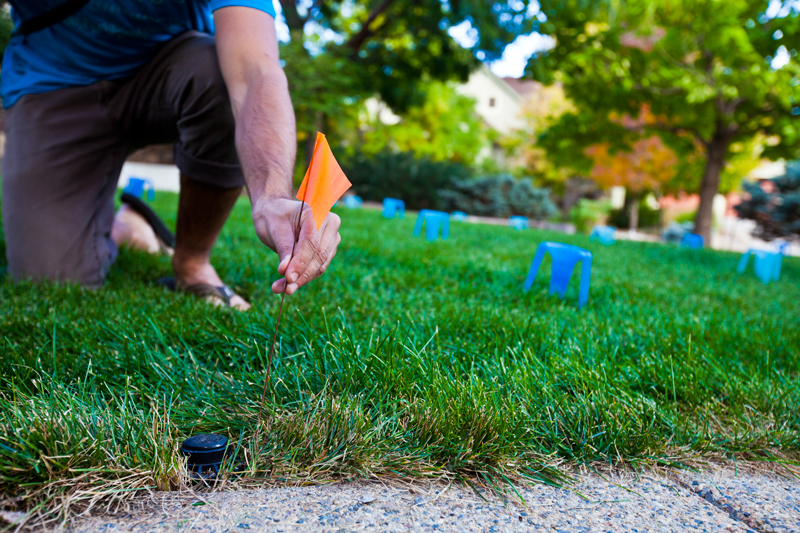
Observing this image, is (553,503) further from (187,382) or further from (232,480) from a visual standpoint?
(187,382)

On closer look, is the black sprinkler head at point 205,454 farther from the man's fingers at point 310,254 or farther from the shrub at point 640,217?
the shrub at point 640,217

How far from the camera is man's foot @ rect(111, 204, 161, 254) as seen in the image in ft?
11.0

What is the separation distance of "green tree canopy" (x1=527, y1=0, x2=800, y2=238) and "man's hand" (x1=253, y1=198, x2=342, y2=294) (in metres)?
9.99

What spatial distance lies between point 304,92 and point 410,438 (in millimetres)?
11407

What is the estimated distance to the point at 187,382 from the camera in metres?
1.43

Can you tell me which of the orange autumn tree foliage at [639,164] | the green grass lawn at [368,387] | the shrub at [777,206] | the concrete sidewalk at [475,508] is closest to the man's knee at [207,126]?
the green grass lawn at [368,387]

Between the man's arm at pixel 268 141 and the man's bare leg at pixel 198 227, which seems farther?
the man's bare leg at pixel 198 227

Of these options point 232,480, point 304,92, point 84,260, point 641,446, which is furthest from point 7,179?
point 304,92

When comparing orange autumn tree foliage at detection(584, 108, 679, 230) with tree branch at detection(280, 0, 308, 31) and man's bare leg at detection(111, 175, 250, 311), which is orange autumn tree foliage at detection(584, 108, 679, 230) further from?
man's bare leg at detection(111, 175, 250, 311)

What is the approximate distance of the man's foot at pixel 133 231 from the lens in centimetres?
336

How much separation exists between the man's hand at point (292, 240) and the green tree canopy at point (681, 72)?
9.99 metres

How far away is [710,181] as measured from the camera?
12523 mm

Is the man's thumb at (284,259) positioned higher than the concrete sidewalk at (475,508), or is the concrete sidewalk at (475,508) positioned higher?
the man's thumb at (284,259)

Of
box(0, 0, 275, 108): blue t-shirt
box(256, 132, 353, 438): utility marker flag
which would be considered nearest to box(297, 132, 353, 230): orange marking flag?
box(256, 132, 353, 438): utility marker flag
